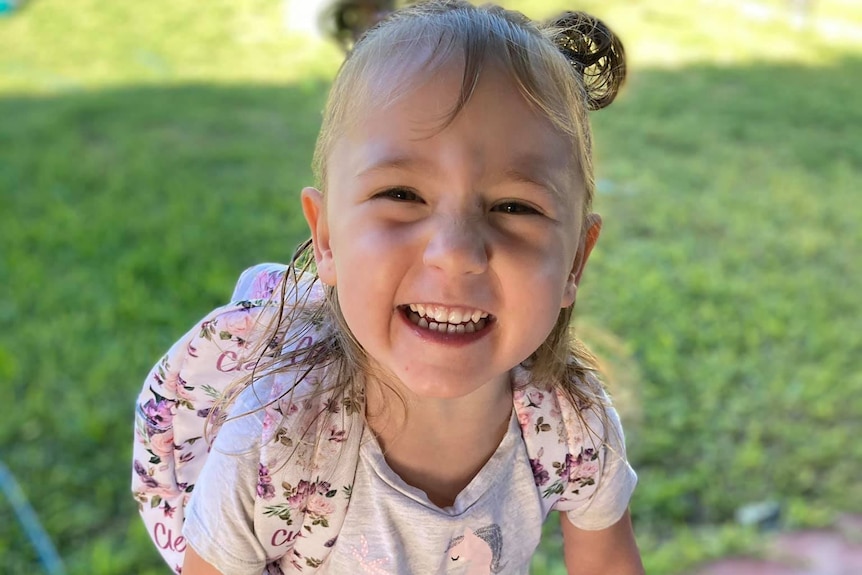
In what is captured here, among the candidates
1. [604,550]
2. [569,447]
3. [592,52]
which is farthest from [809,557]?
[592,52]

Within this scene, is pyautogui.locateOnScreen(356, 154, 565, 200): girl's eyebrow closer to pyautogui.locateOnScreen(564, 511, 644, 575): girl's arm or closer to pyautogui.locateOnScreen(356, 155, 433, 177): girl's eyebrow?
pyautogui.locateOnScreen(356, 155, 433, 177): girl's eyebrow

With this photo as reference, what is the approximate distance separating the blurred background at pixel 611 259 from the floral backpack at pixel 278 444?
1121 millimetres

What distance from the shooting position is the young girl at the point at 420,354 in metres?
1.09

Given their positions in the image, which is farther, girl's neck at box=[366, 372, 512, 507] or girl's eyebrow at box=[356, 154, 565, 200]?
girl's neck at box=[366, 372, 512, 507]

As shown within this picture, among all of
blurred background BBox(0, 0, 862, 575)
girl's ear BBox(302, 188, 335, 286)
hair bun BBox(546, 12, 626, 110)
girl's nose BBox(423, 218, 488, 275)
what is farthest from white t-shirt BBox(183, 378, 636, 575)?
blurred background BBox(0, 0, 862, 575)

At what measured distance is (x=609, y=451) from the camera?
1.36 metres

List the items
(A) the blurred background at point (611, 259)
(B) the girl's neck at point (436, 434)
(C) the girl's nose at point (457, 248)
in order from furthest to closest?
(A) the blurred background at point (611, 259), (B) the girl's neck at point (436, 434), (C) the girl's nose at point (457, 248)

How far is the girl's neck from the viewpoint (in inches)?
50.4

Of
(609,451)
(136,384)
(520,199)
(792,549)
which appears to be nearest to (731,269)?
(792,549)

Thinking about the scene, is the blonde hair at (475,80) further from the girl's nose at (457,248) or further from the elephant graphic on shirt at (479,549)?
the elephant graphic on shirt at (479,549)

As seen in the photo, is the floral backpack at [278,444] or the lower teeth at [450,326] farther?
the floral backpack at [278,444]

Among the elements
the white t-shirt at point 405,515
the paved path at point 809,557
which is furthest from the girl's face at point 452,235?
the paved path at point 809,557

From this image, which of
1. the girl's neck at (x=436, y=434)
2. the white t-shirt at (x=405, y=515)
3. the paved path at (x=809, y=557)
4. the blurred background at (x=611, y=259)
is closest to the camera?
the white t-shirt at (x=405, y=515)

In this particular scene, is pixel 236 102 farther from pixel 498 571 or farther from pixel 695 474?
pixel 498 571
